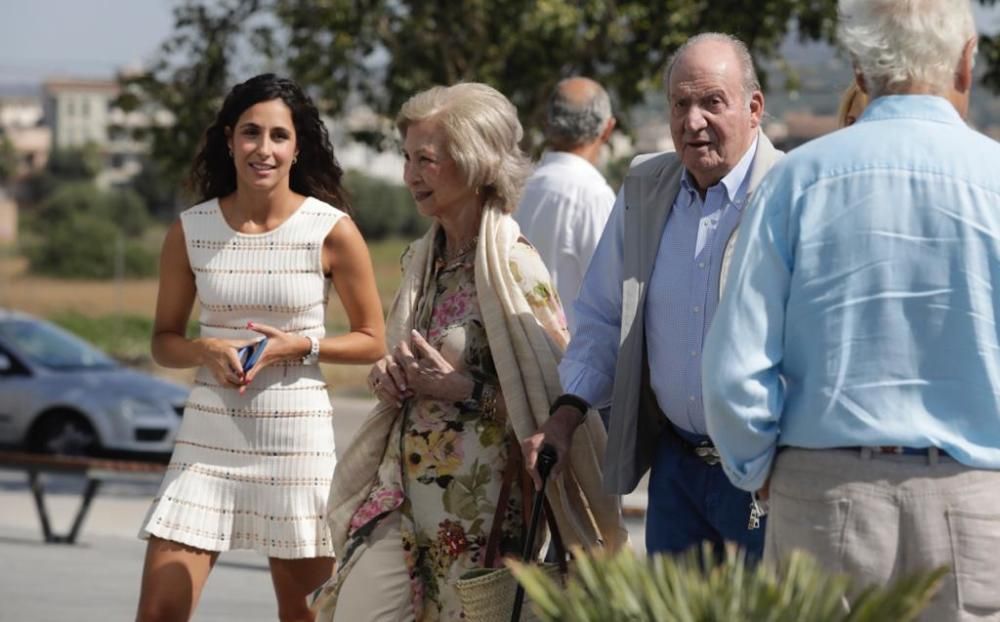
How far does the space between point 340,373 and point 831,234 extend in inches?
1138

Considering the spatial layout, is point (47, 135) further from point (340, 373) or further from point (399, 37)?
point (399, 37)

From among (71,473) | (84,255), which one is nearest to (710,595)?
(71,473)

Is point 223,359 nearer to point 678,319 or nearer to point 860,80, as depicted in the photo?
point 678,319

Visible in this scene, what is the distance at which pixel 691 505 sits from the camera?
467 centimetres

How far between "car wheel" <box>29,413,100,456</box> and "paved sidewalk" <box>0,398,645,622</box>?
1457 mm

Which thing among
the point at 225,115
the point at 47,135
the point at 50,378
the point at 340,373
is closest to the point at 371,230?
the point at 340,373

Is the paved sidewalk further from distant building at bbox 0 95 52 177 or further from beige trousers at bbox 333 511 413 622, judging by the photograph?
distant building at bbox 0 95 52 177

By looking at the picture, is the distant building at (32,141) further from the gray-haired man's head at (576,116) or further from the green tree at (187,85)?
the gray-haired man's head at (576,116)

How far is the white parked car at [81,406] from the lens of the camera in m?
16.2

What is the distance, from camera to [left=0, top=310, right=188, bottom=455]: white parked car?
16203 mm

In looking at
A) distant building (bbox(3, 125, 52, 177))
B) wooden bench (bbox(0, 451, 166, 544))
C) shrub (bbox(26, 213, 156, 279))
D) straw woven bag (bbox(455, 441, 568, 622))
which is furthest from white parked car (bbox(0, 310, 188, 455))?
distant building (bbox(3, 125, 52, 177))

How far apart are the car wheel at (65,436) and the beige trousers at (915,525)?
13.5 m

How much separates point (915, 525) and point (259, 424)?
2.62 meters

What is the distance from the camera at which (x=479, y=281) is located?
4.96m
